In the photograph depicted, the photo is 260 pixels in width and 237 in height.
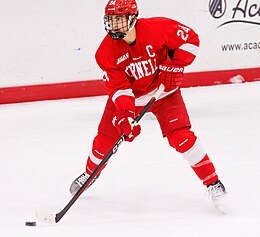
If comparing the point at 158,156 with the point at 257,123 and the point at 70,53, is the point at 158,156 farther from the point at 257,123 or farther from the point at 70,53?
the point at 70,53

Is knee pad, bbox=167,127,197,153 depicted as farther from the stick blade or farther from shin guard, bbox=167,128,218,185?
the stick blade

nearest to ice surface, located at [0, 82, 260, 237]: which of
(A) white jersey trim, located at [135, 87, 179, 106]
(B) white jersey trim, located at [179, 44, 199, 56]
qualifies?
(A) white jersey trim, located at [135, 87, 179, 106]

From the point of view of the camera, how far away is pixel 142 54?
257 centimetres

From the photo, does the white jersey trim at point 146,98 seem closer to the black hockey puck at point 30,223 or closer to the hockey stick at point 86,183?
the hockey stick at point 86,183

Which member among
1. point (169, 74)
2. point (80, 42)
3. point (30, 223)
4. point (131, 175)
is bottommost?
point (80, 42)

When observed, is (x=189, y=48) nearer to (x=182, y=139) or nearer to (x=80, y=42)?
(x=182, y=139)

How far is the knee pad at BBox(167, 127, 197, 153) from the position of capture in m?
2.49

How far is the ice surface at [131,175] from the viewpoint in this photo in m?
2.39

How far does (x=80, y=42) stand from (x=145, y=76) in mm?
2528

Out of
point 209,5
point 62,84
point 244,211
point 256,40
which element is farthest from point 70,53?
point 244,211

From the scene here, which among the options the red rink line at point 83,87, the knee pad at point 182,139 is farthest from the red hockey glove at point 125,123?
the red rink line at point 83,87

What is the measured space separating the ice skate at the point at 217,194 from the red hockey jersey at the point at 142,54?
44cm

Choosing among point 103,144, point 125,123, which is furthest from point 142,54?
point 103,144

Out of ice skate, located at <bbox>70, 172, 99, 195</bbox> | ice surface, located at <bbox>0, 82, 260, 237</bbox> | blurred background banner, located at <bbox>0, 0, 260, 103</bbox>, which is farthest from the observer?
blurred background banner, located at <bbox>0, 0, 260, 103</bbox>
